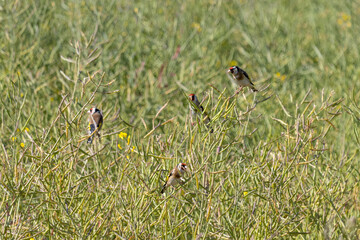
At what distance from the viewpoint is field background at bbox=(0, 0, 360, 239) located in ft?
10.9

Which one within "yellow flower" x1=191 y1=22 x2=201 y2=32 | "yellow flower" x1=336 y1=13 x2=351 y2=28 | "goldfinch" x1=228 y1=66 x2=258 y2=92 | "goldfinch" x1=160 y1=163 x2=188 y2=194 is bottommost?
"yellow flower" x1=336 y1=13 x2=351 y2=28

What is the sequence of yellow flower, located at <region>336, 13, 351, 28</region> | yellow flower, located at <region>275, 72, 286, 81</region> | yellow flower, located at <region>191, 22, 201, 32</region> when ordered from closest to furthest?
yellow flower, located at <region>275, 72, 286, 81</region> → yellow flower, located at <region>191, 22, 201, 32</region> → yellow flower, located at <region>336, 13, 351, 28</region>

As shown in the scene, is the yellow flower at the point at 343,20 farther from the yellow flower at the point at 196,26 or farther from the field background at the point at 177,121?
the yellow flower at the point at 196,26

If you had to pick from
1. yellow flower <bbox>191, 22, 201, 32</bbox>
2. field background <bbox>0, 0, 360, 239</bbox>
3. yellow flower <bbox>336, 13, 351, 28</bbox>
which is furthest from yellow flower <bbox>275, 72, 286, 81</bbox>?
yellow flower <bbox>336, 13, 351, 28</bbox>

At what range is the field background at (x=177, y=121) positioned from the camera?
3.33 m

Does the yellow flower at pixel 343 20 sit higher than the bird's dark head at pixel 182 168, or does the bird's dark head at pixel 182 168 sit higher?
the bird's dark head at pixel 182 168

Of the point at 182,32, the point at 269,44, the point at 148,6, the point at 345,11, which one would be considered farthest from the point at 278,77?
the point at 345,11

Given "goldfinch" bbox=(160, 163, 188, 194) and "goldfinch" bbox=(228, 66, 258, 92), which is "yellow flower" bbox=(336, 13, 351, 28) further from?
"goldfinch" bbox=(160, 163, 188, 194)

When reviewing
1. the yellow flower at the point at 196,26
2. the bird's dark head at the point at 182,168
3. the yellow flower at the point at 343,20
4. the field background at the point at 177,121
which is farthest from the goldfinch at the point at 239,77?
the yellow flower at the point at 343,20

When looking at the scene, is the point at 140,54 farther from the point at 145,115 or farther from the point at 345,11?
the point at 345,11

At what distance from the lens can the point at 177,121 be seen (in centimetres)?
403

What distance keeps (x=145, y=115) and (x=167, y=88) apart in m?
0.53

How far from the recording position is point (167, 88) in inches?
250

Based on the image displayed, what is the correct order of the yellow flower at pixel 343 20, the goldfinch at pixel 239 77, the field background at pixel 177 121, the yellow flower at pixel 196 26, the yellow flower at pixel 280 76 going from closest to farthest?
the field background at pixel 177 121 < the goldfinch at pixel 239 77 < the yellow flower at pixel 280 76 < the yellow flower at pixel 196 26 < the yellow flower at pixel 343 20
